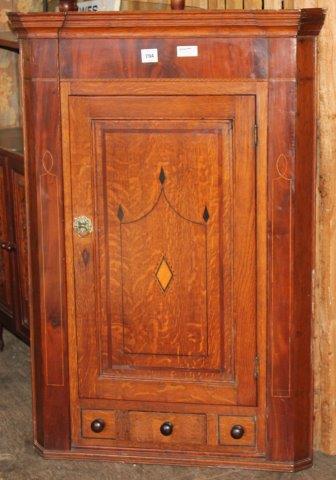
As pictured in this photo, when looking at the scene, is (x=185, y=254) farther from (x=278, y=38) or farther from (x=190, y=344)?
(x=278, y=38)

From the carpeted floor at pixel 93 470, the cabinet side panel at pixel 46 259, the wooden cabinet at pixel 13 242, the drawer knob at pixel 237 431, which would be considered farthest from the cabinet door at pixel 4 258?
the drawer knob at pixel 237 431

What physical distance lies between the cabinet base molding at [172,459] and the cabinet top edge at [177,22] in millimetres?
1337

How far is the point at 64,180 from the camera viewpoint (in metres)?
3.27

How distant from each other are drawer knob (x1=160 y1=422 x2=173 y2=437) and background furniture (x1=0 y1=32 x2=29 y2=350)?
39.2 inches

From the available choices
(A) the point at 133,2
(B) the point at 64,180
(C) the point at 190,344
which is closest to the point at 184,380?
(C) the point at 190,344

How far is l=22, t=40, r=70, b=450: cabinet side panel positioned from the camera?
3.23 meters

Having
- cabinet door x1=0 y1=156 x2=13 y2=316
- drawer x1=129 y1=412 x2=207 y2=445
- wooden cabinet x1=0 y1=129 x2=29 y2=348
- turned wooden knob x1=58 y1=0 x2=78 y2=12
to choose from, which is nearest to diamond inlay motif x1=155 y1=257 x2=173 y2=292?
drawer x1=129 y1=412 x2=207 y2=445

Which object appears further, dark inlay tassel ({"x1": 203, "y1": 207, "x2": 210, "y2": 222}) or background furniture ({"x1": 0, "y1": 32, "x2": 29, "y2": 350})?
background furniture ({"x1": 0, "y1": 32, "x2": 29, "y2": 350})

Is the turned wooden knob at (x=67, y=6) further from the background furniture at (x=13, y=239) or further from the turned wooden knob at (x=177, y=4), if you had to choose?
the background furniture at (x=13, y=239)

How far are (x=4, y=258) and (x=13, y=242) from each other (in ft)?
0.51

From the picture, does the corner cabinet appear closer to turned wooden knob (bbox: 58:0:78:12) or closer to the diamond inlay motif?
the diamond inlay motif

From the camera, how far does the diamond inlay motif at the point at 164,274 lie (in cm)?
329

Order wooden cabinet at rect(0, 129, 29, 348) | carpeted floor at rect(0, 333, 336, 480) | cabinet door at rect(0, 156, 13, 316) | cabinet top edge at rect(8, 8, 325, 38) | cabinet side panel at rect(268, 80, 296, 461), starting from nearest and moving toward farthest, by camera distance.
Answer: cabinet top edge at rect(8, 8, 325, 38) → cabinet side panel at rect(268, 80, 296, 461) → carpeted floor at rect(0, 333, 336, 480) → wooden cabinet at rect(0, 129, 29, 348) → cabinet door at rect(0, 156, 13, 316)

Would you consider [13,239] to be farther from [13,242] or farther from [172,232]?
[172,232]
